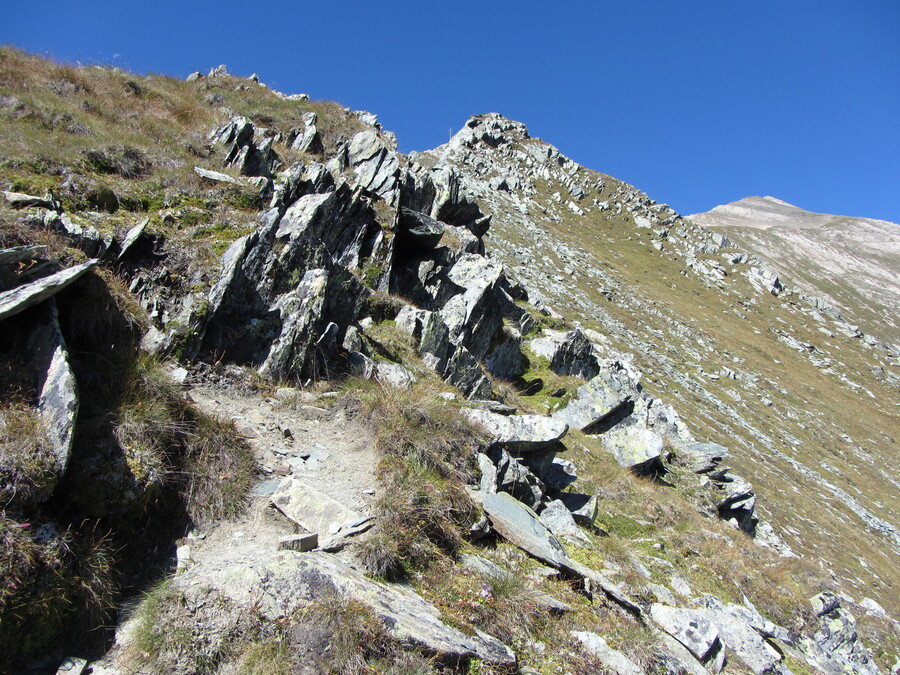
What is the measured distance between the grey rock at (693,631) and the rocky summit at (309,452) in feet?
0.15

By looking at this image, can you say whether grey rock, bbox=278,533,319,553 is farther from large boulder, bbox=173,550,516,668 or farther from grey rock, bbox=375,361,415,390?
grey rock, bbox=375,361,415,390

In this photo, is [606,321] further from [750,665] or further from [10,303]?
[10,303]

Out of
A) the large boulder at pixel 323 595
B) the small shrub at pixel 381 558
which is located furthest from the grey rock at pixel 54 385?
the small shrub at pixel 381 558

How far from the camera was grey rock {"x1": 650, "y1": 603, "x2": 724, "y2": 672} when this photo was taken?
5.92 meters

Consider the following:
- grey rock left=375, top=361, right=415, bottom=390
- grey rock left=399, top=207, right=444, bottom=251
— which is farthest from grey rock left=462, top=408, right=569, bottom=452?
grey rock left=399, top=207, right=444, bottom=251

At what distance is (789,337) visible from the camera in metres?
67.6

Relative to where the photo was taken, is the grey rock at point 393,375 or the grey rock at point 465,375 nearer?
the grey rock at point 393,375

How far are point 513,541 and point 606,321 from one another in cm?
3930

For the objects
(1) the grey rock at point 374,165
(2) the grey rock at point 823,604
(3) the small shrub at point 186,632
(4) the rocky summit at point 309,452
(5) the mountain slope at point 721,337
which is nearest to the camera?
(3) the small shrub at point 186,632

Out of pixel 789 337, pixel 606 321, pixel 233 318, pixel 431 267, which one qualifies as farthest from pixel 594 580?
pixel 789 337

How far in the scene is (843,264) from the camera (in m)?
154

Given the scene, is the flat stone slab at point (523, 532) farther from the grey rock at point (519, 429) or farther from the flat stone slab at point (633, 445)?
the flat stone slab at point (633, 445)

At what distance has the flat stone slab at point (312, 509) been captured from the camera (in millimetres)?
5245

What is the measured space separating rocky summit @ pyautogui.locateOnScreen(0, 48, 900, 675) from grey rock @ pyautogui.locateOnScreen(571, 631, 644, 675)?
0.03 metres
